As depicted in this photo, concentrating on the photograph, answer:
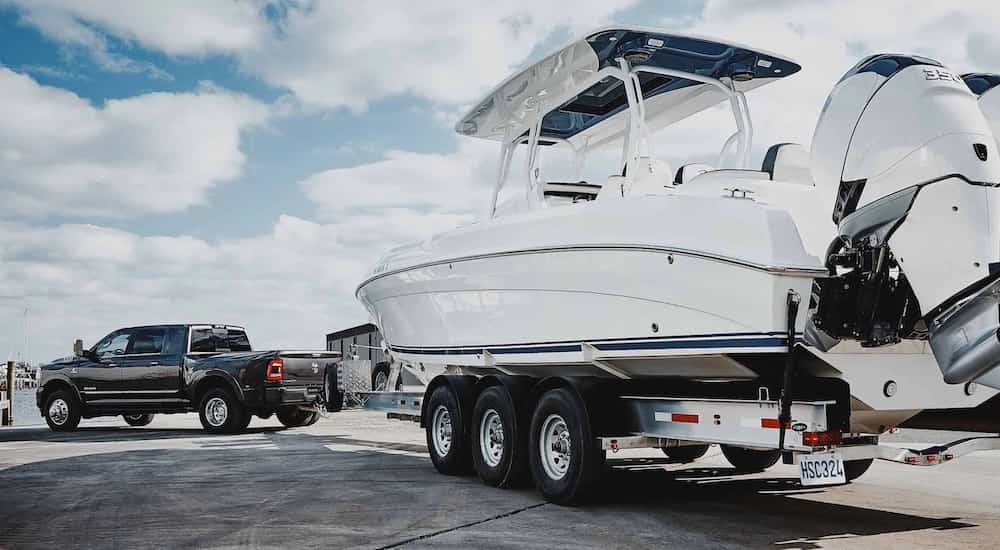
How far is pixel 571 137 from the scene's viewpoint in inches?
436

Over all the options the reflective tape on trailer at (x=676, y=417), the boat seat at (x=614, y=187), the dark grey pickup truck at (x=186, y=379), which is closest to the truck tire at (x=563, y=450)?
the reflective tape on trailer at (x=676, y=417)

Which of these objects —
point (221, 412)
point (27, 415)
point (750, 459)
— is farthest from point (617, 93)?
point (27, 415)

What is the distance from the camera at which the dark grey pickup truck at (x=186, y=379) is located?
611 inches

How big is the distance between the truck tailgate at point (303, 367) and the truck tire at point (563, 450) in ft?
25.6

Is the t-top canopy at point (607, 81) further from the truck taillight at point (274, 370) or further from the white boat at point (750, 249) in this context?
the truck taillight at point (274, 370)

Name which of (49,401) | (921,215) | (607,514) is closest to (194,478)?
(607,514)

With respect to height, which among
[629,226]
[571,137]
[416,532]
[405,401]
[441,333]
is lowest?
[416,532]

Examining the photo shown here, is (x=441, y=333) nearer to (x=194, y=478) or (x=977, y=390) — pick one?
(x=194, y=478)

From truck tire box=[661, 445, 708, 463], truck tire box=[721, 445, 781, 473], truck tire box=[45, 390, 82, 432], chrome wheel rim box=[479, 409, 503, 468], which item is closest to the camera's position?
chrome wheel rim box=[479, 409, 503, 468]

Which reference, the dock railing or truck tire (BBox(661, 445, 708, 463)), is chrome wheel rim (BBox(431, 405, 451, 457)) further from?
the dock railing

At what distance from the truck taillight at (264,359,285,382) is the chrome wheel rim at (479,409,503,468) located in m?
6.94

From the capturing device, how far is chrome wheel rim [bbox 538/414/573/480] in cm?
812

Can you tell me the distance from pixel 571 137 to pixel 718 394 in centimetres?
459

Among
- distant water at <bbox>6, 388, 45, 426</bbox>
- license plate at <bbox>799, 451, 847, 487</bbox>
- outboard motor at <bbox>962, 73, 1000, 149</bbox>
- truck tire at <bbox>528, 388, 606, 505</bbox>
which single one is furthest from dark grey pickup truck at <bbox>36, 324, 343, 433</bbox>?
outboard motor at <bbox>962, 73, 1000, 149</bbox>
